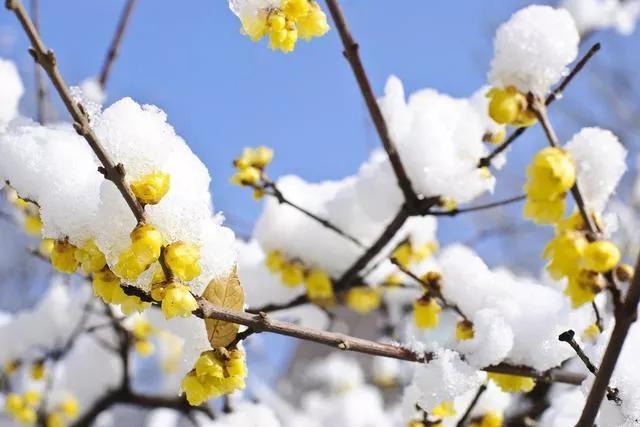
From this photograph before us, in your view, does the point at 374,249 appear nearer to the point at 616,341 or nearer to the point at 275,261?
the point at 275,261

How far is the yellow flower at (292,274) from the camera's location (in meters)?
2.42

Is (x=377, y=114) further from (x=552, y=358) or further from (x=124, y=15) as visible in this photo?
(x=124, y=15)

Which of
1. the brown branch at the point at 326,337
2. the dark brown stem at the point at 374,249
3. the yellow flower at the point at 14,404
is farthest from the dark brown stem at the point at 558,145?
the yellow flower at the point at 14,404

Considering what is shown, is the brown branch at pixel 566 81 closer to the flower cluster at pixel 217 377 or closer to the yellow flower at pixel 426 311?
the yellow flower at pixel 426 311

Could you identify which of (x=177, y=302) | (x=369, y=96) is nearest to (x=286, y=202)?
(x=369, y=96)

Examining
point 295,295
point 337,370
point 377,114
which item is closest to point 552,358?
point 377,114

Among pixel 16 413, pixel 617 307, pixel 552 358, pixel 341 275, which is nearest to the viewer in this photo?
pixel 617 307

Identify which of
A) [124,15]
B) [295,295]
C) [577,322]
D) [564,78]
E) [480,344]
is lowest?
[480,344]

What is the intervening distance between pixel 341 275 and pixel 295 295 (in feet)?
0.84

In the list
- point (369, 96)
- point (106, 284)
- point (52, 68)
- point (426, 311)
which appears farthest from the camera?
point (369, 96)

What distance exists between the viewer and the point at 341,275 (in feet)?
8.20

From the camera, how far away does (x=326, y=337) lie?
128cm

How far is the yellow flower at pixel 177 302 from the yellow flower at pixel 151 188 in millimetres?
146

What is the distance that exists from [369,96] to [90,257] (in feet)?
3.13
